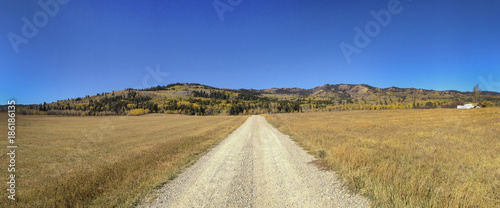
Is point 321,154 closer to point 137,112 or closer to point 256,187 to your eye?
point 256,187

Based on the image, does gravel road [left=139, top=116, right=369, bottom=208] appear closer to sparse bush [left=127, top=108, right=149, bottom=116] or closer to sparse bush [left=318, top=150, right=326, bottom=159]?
sparse bush [left=318, top=150, right=326, bottom=159]

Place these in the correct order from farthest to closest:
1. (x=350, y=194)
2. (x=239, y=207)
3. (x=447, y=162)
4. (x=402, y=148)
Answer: (x=402, y=148)
(x=447, y=162)
(x=350, y=194)
(x=239, y=207)

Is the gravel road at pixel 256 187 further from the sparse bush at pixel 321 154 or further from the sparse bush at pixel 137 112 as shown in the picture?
the sparse bush at pixel 137 112

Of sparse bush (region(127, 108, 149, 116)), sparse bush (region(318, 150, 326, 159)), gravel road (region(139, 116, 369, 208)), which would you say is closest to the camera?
gravel road (region(139, 116, 369, 208))

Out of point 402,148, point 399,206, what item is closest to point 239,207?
point 399,206

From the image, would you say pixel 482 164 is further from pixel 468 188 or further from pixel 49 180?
pixel 49 180

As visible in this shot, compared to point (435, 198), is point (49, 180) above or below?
below

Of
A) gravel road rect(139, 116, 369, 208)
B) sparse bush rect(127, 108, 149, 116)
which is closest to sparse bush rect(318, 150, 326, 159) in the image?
gravel road rect(139, 116, 369, 208)

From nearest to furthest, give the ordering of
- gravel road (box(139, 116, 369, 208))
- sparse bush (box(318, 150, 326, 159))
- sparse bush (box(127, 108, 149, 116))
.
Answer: gravel road (box(139, 116, 369, 208)) → sparse bush (box(318, 150, 326, 159)) → sparse bush (box(127, 108, 149, 116))

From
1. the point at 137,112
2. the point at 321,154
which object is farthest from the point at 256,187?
the point at 137,112

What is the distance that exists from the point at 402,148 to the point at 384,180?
789 centimetres

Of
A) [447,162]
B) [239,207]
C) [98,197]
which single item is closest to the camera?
[239,207]

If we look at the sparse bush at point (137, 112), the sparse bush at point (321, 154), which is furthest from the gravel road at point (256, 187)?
the sparse bush at point (137, 112)

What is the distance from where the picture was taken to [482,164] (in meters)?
8.50
